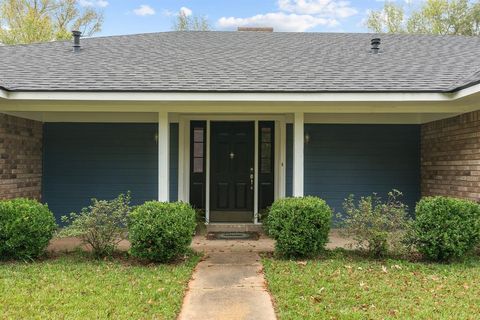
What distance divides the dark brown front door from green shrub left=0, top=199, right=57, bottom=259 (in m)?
3.69

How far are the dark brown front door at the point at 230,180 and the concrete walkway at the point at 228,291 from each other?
8.34 feet

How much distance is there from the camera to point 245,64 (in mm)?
7941

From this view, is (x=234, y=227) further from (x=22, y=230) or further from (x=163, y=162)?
(x=22, y=230)

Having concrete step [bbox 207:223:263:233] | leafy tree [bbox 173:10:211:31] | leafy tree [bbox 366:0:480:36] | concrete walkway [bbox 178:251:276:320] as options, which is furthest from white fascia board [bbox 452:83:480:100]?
leafy tree [bbox 173:10:211:31]

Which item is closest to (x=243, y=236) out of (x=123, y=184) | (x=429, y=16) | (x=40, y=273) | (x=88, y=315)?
(x=123, y=184)

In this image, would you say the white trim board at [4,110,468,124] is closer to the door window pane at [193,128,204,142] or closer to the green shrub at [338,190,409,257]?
the door window pane at [193,128,204,142]

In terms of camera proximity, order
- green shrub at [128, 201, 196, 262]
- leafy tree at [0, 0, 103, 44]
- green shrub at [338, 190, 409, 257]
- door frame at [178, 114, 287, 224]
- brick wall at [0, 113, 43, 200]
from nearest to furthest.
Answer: green shrub at [128, 201, 196, 262] → green shrub at [338, 190, 409, 257] → brick wall at [0, 113, 43, 200] → door frame at [178, 114, 287, 224] → leafy tree at [0, 0, 103, 44]

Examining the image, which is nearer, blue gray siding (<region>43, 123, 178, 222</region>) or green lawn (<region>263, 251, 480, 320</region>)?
green lawn (<region>263, 251, 480, 320</region>)

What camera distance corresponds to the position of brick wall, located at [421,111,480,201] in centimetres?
671

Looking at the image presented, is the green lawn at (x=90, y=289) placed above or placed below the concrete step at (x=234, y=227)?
below

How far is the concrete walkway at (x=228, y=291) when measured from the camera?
3.88 m

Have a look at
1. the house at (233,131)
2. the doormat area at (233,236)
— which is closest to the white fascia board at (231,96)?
the house at (233,131)

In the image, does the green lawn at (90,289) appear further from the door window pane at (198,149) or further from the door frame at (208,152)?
the door window pane at (198,149)

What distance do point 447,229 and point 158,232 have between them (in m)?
3.84
